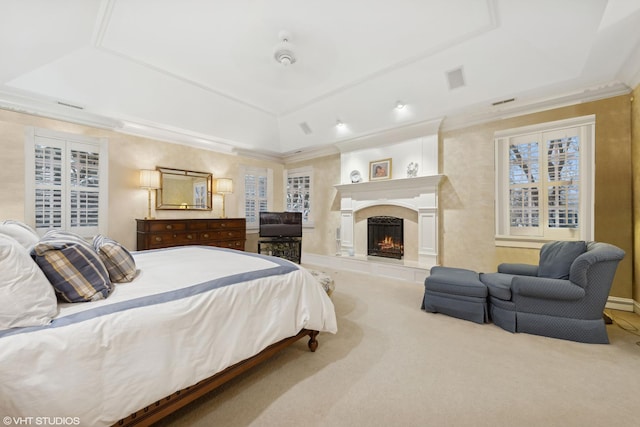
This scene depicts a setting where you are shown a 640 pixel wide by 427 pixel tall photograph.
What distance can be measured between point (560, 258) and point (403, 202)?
7.68 feet

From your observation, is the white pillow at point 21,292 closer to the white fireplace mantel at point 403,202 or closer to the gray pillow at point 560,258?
the gray pillow at point 560,258

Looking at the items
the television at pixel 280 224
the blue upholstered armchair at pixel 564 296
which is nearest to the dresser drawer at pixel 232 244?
the television at pixel 280 224

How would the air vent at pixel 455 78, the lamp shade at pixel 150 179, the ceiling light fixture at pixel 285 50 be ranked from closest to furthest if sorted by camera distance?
the ceiling light fixture at pixel 285 50 → the air vent at pixel 455 78 → the lamp shade at pixel 150 179

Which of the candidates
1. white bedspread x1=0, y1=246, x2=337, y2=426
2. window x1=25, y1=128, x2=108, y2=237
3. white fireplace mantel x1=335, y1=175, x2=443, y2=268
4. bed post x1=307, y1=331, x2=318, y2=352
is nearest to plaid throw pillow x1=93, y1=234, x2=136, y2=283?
white bedspread x1=0, y1=246, x2=337, y2=426

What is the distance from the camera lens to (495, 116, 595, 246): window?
3299 millimetres

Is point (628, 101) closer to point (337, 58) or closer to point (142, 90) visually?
point (337, 58)

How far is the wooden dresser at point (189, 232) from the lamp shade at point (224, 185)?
66cm

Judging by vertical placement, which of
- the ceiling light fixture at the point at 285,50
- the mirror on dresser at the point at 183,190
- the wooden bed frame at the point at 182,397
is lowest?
the wooden bed frame at the point at 182,397

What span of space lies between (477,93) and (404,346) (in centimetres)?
346

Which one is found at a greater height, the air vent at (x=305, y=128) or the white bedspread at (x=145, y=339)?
the air vent at (x=305, y=128)

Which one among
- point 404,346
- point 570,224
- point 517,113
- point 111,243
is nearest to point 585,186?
point 570,224

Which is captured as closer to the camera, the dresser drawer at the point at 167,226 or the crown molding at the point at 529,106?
the crown molding at the point at 529,106

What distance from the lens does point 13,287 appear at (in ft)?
3.34

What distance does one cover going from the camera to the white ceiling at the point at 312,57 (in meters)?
2.46
